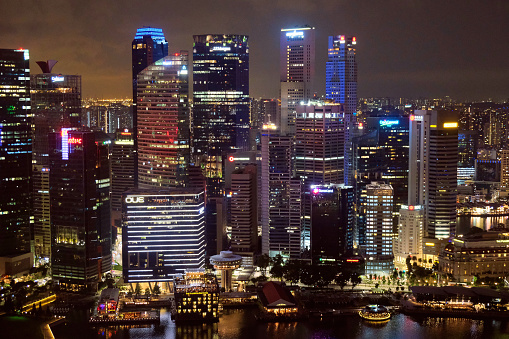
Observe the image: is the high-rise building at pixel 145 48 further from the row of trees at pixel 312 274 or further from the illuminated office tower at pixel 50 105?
the row of trees at pixel 312 274

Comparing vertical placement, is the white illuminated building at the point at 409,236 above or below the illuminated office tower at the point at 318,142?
below

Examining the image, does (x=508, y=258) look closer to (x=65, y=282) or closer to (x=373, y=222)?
(x=373, y=222)

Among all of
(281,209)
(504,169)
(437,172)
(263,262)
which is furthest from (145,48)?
(504,169)

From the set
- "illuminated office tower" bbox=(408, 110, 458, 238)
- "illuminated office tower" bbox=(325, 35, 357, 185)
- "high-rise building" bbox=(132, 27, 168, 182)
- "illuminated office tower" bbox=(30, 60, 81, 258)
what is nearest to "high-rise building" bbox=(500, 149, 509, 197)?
"illuminated office tower" bbox=(325, 35, 357, 185)

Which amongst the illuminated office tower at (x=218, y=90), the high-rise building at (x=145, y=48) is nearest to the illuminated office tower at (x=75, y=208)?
the high-rise building at (x=145, y=48)

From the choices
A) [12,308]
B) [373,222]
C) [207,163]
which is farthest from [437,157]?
[12,308]

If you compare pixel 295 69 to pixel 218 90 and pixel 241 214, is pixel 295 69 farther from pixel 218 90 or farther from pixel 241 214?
pixel 241 214
